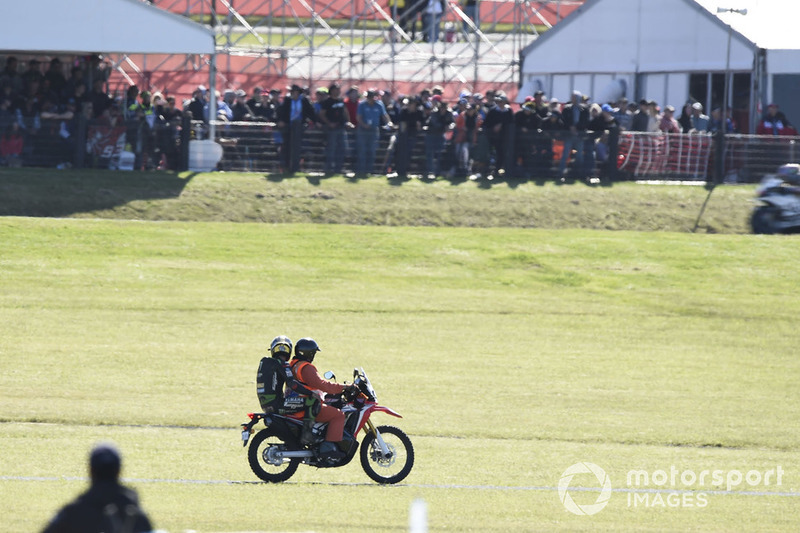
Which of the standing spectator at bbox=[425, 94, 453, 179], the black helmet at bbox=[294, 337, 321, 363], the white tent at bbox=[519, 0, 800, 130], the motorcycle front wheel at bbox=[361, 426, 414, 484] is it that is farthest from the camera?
the white tent at bbox=[519, 0, 800, 130]

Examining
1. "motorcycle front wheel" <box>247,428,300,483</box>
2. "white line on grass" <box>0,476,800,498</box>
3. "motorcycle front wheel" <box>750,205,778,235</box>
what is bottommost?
"white line on grass" <box>0,476,800,498</box>

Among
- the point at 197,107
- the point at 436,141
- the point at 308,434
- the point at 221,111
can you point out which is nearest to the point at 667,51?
the point at 436,141

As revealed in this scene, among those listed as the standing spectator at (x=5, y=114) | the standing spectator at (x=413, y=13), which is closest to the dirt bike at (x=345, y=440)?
the standing spectator at (x=5, y=114)

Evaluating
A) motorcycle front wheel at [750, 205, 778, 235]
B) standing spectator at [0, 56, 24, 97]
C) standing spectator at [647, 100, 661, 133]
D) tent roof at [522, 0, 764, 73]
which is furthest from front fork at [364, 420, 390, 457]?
tent roof at [522, 0, 764, 73]

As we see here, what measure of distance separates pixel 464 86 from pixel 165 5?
10171mm

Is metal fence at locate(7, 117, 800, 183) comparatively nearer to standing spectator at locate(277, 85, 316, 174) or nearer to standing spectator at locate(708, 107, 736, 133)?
standing spectator at locate(277, 85, 316, 174)

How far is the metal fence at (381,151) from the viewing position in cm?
2659

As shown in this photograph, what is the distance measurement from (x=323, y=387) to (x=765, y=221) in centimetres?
1841

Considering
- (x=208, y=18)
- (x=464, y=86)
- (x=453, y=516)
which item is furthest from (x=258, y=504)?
(x=208, y=18)

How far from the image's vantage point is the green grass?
36.8ft

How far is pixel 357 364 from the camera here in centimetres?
1741

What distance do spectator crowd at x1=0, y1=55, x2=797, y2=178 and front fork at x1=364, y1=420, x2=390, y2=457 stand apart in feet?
53.6

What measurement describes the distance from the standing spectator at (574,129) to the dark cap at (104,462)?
22849mm

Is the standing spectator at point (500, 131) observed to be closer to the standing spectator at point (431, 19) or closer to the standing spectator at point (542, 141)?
the standing spectator at point (542, 141)
